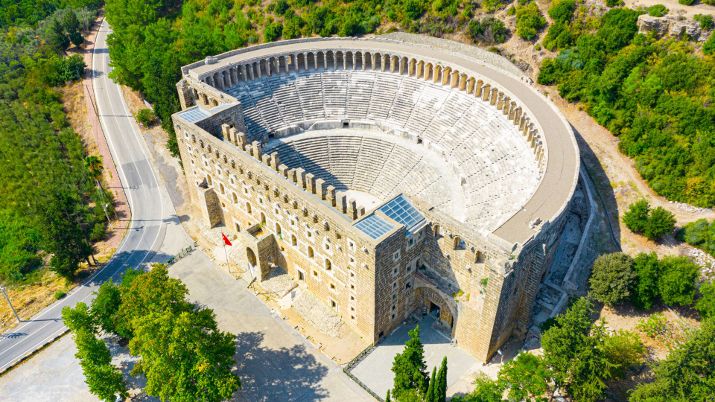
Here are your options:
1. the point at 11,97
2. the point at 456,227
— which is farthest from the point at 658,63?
the point at 11,97

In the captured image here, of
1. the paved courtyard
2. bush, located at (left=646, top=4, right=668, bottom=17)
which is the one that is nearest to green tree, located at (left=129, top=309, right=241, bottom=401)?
the paved courtyard

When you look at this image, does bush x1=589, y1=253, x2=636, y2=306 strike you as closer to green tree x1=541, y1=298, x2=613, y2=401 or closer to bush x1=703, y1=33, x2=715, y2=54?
green tree x1=541, y1=298, x2=613, y2=401

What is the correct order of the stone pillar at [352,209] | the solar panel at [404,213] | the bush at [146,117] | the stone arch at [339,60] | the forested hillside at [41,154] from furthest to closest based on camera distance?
1. the bush at [146,117]
2. the stone arch at [339,60]
3. the forested hillside at [41,154]
4. the stone pillar at [352,209]
5. the solar panel at [404,213]

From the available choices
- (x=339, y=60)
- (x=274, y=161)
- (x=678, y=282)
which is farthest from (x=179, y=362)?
(x=339, y=60)

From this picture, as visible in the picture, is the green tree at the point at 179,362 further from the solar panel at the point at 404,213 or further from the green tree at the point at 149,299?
the solar panel at the point at 404,213

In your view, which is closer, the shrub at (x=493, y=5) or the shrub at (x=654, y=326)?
the shrub at (x=654, y=326)

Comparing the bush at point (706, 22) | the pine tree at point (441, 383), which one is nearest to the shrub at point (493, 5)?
the bush at point (706, 22)
